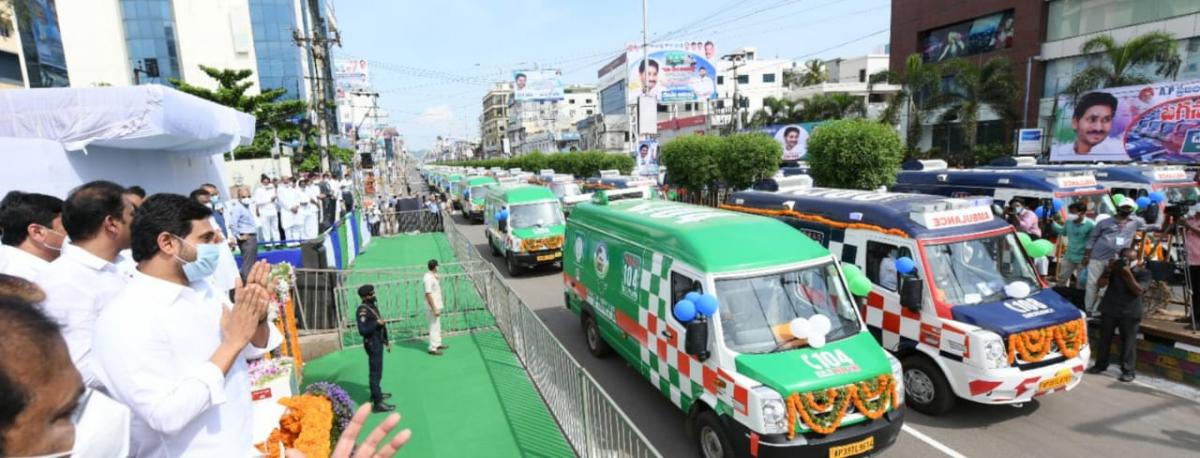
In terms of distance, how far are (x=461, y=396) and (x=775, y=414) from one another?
3.96 m

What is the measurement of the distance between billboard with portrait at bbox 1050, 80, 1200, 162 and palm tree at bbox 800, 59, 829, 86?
118 ft

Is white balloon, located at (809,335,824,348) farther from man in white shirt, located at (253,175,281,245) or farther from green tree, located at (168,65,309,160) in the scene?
green tree, located at (168,65,309,160)

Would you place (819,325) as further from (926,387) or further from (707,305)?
(926,387)

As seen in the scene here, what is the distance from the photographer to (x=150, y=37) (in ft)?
147

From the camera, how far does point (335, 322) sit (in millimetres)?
9023

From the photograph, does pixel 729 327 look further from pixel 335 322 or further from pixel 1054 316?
pixel 335 322

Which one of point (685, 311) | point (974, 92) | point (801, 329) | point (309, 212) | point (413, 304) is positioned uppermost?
point (974, 92)

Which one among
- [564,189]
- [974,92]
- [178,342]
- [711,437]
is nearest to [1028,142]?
[974,92]

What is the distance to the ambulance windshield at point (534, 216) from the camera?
47.5 feet

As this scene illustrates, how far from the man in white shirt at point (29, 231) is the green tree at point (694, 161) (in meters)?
20.5

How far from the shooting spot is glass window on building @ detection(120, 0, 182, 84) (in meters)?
44.2

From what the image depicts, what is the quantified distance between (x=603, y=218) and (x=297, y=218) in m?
9.51

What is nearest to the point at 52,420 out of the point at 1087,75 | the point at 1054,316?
the point at 1054,316

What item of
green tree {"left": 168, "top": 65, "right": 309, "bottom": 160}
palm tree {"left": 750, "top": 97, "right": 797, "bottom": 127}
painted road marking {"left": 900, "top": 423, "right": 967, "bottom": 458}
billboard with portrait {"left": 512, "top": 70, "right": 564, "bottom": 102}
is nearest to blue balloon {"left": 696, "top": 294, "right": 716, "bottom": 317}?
painted road marking {"left": 900, "top": 423, "right": 967, "bottom": 458}
